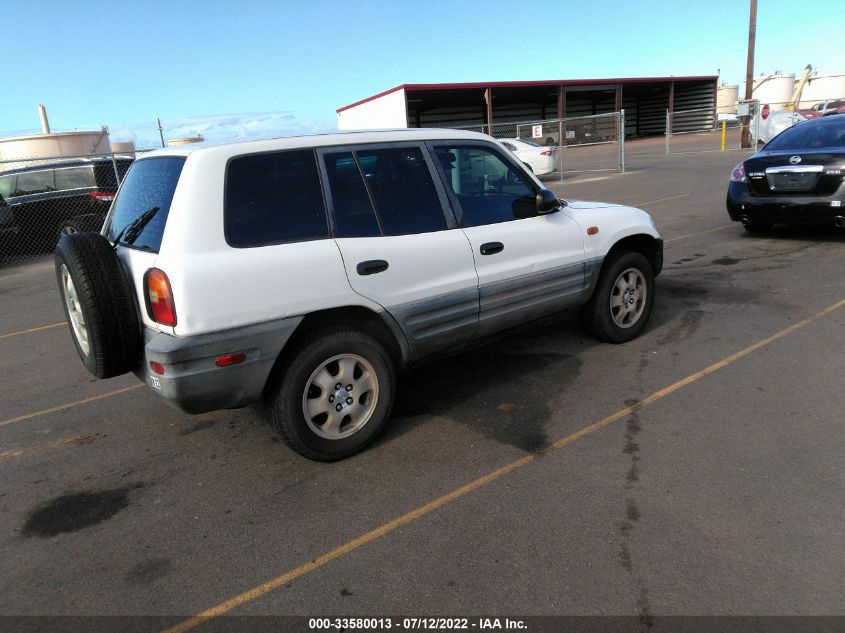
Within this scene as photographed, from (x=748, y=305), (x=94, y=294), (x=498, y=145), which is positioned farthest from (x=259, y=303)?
(x=748, y=305)

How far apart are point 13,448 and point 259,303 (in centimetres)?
219

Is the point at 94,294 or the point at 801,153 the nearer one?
the point at 94,294

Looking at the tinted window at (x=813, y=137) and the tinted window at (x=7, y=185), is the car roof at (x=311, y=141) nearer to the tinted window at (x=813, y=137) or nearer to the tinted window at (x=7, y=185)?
the tinted window at (x=813, y=137)

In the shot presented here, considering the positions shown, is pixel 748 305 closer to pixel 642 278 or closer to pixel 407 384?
pixel 642 278

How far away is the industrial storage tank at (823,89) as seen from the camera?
4901cm

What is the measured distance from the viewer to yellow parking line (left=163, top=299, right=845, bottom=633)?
2.44 meters

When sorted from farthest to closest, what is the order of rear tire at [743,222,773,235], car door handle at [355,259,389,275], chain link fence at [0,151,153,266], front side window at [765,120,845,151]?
1. chain link fence at [0,151,153,266]
2. rear tire at [743,222,773,235]
3. front side window at [765,120,845,151]
4. car door handle at [355,259,389,275]

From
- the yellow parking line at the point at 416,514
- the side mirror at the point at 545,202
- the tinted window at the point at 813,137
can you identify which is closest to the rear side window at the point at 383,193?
the side mirror at the point at 545,202

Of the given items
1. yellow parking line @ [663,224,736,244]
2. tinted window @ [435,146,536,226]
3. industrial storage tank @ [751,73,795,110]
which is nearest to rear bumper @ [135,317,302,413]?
tinted window @ [435,146,536,226]

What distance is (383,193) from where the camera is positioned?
3.58 meters

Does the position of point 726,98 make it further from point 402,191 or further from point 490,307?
point 402,191

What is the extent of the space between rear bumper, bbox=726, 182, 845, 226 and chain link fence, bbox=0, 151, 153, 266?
34.8ft

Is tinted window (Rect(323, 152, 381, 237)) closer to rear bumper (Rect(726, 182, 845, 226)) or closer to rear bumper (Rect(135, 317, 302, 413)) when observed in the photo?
rear bumper (Rect(135, 317, 302, 413))

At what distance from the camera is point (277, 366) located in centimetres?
322
